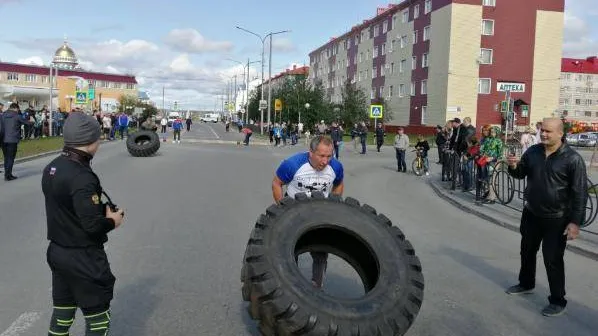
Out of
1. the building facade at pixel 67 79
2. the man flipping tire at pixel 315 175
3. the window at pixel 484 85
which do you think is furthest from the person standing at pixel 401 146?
the building facade at pixel 67 79

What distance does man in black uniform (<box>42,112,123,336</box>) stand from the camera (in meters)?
3.17

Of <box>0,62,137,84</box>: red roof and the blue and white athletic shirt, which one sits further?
<box>0,62,137,84</box>: red roof

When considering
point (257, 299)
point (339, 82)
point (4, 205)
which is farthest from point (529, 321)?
point (339, 82)

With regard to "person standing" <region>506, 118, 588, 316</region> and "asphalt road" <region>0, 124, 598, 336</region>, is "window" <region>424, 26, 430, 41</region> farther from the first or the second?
"person standing" <region>506, 118, 588, 316</region>

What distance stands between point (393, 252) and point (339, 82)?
84.4m

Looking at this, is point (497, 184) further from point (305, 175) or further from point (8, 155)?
point (8, 155)

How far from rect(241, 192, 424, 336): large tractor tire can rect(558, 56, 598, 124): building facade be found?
4365 inches

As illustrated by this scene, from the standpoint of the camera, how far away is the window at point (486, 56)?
5250 cm

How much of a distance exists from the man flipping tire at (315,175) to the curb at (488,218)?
14.2 feet

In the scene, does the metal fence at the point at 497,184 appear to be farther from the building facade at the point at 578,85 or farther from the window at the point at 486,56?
the building facade at the point at 578,85

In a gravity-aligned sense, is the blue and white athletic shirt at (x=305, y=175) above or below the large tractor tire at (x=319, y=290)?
above

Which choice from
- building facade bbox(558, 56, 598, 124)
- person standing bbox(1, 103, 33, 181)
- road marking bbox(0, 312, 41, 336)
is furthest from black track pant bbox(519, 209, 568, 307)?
building facade bbox(558, 56, 598, 124)

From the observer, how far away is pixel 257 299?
358 cm

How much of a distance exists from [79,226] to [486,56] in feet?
177
